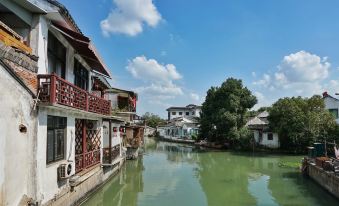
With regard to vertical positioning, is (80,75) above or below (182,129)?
above

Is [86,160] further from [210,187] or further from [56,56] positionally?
[210,187]

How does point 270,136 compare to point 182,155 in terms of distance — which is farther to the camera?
point 270,136

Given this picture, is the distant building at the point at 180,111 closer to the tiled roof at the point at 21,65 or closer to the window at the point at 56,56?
the window at the point at 56,56

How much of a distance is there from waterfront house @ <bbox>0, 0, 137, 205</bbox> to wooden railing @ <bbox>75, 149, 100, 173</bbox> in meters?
0.04

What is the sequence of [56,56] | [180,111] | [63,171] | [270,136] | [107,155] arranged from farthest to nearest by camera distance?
[180,111], [270,136], [107,155], [56,56], [63,171]

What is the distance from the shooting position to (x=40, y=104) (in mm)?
8633

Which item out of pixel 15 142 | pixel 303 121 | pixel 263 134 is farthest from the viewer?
pixel 263 134

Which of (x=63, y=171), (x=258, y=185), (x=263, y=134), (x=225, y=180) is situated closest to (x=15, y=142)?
(x=63, y=171)

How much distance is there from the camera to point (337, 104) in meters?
33.8

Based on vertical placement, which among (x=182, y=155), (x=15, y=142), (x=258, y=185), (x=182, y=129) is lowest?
(x=258, y=185)

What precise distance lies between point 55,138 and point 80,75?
510cm

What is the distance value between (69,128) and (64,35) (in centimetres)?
318

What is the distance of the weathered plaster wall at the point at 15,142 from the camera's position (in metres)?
6.99

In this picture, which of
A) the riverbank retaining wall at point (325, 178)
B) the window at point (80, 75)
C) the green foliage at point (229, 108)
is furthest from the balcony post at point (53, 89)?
the green foliage at point (229, 108)
